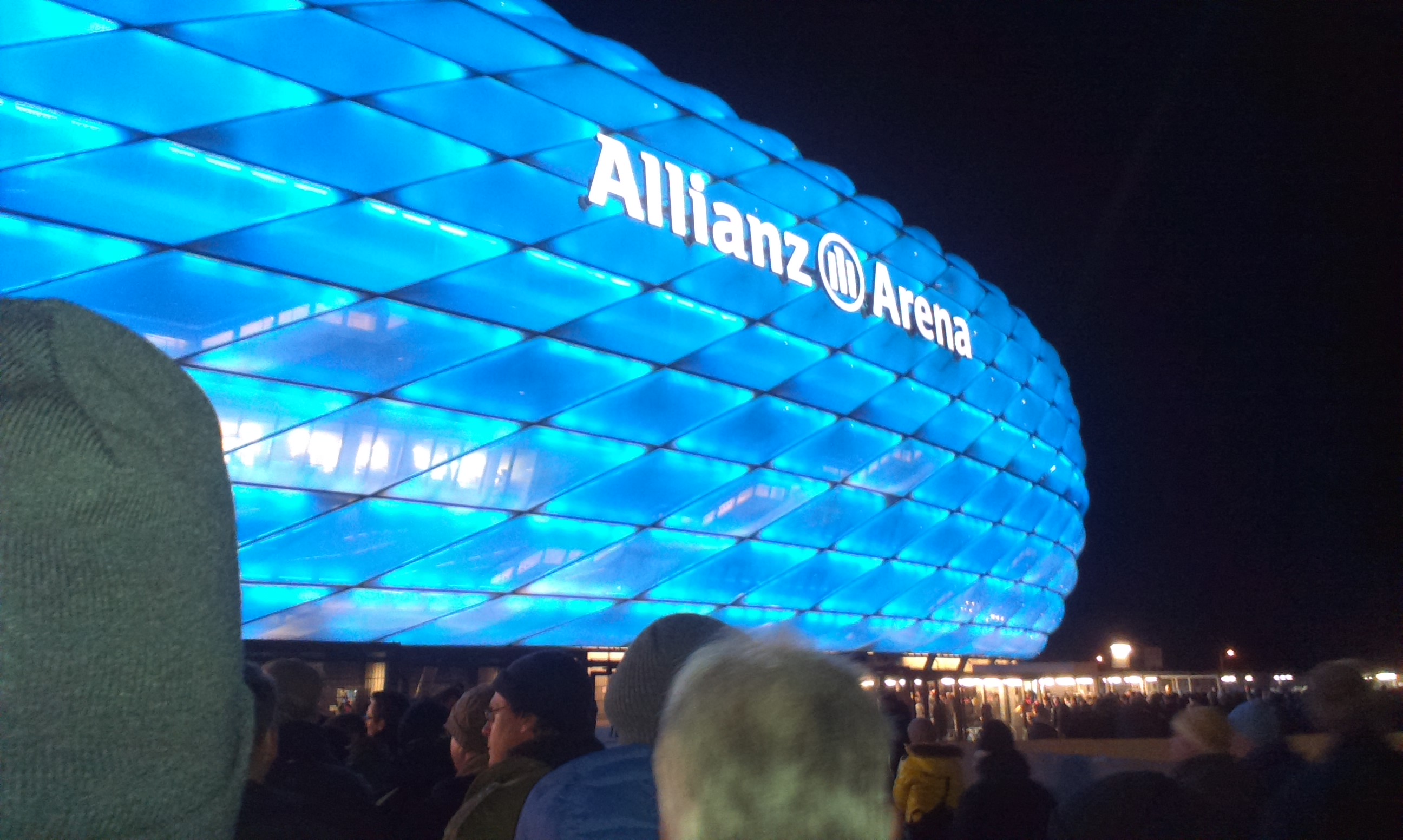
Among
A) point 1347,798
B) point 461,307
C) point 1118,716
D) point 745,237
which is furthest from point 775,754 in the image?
point 1118,716

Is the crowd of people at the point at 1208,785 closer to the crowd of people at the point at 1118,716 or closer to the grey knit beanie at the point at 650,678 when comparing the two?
the crowd of people at the point at 1118,716

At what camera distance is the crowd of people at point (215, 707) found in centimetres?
63

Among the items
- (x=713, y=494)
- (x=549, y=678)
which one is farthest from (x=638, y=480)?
(x=549, y=678)

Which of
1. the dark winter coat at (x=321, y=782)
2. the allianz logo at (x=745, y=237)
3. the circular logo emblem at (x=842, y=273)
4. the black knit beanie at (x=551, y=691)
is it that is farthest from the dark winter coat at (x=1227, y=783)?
the circular logo emblem at (x=842, y=273)

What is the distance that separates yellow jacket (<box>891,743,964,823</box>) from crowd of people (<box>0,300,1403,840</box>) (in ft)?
8.03

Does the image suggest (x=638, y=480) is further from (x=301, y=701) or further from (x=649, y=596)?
(x=301, y=701)

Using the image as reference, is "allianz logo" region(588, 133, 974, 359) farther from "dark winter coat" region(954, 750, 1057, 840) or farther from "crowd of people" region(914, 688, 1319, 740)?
"dark winter coat" region(954, 750, 1057, 840)

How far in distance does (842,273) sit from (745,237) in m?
2.40

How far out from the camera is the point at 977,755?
4203 millimetres

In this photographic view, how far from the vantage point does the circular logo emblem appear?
14359mm

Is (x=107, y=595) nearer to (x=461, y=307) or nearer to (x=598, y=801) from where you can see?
(x=598, y=801)

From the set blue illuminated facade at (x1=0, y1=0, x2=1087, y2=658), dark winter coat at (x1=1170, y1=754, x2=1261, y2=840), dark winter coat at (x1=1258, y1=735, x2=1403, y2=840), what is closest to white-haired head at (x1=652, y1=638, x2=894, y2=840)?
dark winter coat at (x1=1258, y1=735, x2=1403, y2=840)

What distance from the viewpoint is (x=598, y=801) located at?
1.83 m

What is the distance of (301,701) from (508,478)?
7.45m
